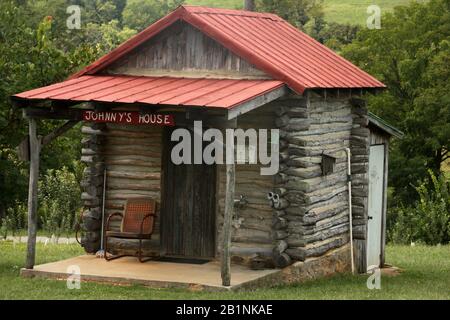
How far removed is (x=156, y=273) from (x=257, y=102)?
3150 millimetres

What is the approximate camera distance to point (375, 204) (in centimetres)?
1950

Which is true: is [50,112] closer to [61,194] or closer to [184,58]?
[184,58]

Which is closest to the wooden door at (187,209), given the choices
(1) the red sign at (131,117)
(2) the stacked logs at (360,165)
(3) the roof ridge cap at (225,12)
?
(1) the red sign at (131,117)

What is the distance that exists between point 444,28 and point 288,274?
89.0 ft

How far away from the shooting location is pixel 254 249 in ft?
54.6

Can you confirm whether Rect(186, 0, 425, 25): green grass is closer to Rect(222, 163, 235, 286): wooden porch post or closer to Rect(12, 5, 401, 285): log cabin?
Rect(12, 5, 401, 285): log cabin

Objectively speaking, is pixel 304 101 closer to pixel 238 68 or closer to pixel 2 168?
pixel 238 68

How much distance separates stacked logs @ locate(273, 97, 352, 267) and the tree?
19.6m

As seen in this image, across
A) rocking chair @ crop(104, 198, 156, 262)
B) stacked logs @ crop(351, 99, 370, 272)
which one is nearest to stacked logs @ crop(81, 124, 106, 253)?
rocking chair @ crop(104, 198, 156, 262)

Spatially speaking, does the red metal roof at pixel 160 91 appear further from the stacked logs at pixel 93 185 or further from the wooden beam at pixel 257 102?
the stacked logs at pixel 93 185

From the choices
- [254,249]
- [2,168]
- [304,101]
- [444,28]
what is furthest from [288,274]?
[444,28]

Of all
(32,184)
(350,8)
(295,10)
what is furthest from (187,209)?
(350,8)

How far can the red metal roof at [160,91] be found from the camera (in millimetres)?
14883

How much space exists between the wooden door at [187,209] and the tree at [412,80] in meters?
20.3
